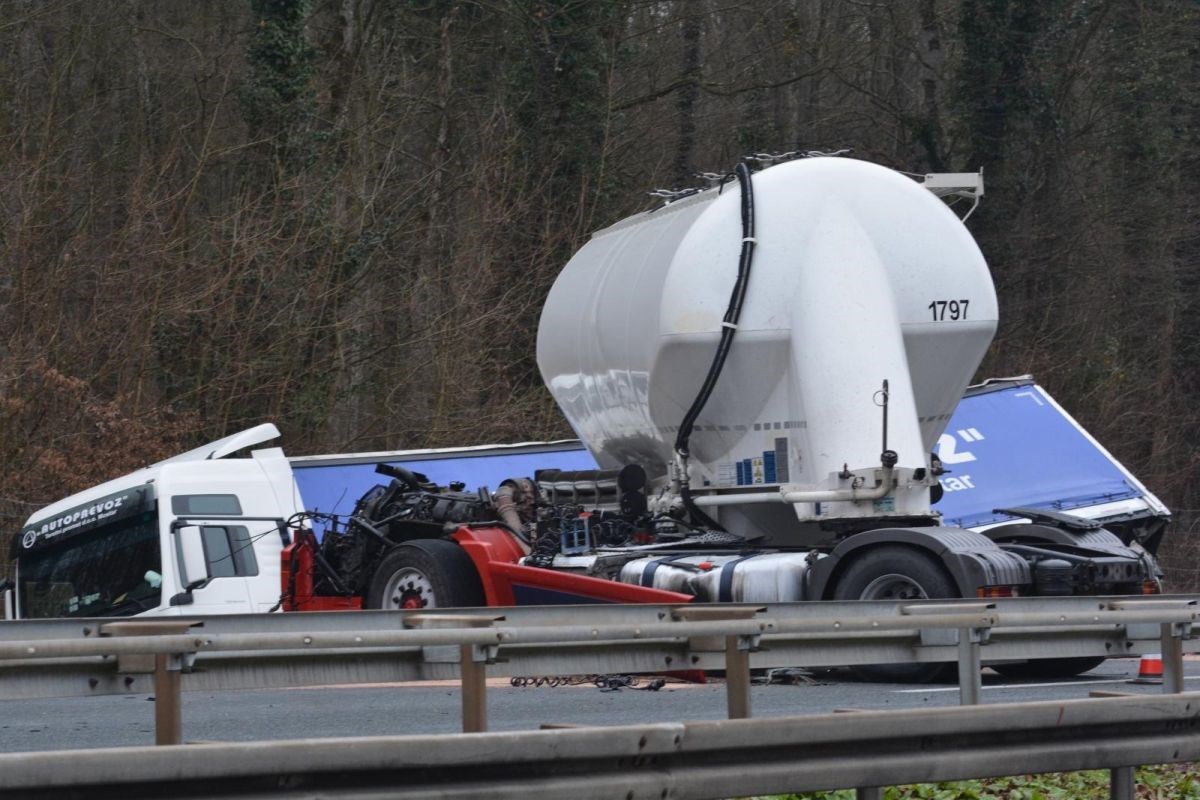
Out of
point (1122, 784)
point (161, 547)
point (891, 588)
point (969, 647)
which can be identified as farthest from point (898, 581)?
point (161, 547)

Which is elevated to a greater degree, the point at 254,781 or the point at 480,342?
the point at 480,342

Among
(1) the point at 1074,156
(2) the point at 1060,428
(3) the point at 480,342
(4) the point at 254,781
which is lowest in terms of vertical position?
(4) the point at 254,781

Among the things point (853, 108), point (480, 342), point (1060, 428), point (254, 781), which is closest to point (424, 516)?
point (1060, 428)

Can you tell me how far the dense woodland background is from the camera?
2433 cm

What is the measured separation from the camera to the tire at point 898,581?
11.3 meters

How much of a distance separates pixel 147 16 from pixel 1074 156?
1879 centimetres

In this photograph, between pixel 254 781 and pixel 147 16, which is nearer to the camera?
pixel 254 781

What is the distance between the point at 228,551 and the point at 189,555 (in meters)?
0.38

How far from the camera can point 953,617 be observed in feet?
23.0

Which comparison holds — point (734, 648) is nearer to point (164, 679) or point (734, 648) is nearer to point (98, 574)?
point (164, 679)

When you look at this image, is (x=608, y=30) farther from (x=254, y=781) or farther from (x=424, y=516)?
(x=254, y=781)

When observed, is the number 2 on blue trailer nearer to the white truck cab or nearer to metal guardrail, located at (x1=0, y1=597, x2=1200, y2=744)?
metal guardrail, located at (x1=0, y1=597, x2=1200, y2=744)

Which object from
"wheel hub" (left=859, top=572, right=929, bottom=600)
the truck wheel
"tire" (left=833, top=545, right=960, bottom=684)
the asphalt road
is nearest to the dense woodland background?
the truck wheel

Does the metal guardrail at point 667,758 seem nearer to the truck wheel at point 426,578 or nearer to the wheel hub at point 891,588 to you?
the wheel hub at point 891,588
